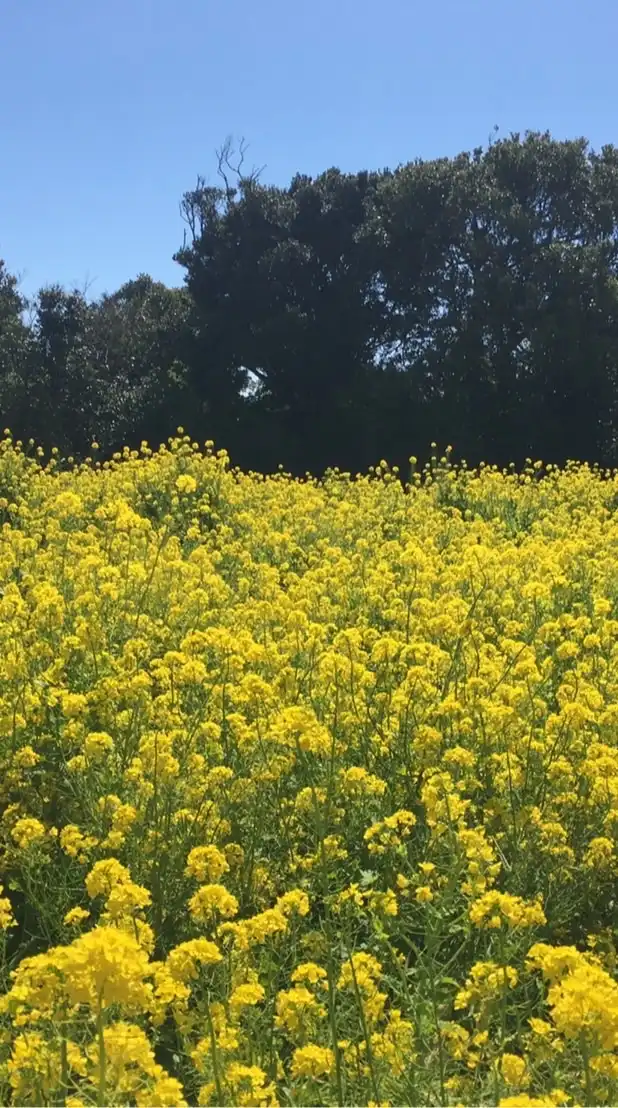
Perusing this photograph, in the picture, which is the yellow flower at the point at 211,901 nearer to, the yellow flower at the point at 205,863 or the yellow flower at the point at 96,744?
the yellow flower at the point at 205,863

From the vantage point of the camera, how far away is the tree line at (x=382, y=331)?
2119 cm

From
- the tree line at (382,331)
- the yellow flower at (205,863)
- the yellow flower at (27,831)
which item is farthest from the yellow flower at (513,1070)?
the tree line at (382,331)

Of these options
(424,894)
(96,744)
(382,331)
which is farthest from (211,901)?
(382,331)

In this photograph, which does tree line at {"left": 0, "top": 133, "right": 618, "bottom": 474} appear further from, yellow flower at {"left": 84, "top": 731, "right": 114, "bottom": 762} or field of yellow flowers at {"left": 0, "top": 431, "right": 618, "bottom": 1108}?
yellow flower at {"left": 84, "top": 731, "right": 114, "bottom": 762}

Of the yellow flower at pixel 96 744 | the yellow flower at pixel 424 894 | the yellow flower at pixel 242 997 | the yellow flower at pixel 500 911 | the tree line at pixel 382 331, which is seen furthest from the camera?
the tree line at pixel 382 331

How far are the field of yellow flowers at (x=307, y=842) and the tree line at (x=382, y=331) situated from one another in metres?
16.2

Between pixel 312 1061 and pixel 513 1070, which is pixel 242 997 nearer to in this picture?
pixel 312 1061

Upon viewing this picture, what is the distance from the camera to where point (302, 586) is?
5164mm

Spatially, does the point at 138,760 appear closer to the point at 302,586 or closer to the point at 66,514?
the point at 302,586

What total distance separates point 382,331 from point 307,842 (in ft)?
67.6

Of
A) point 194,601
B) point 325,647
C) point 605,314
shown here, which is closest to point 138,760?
point 325,647

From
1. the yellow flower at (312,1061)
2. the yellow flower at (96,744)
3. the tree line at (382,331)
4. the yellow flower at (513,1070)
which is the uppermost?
the tree line at (382,331)

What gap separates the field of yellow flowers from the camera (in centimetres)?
210

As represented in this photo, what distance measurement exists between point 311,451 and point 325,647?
18.8m
